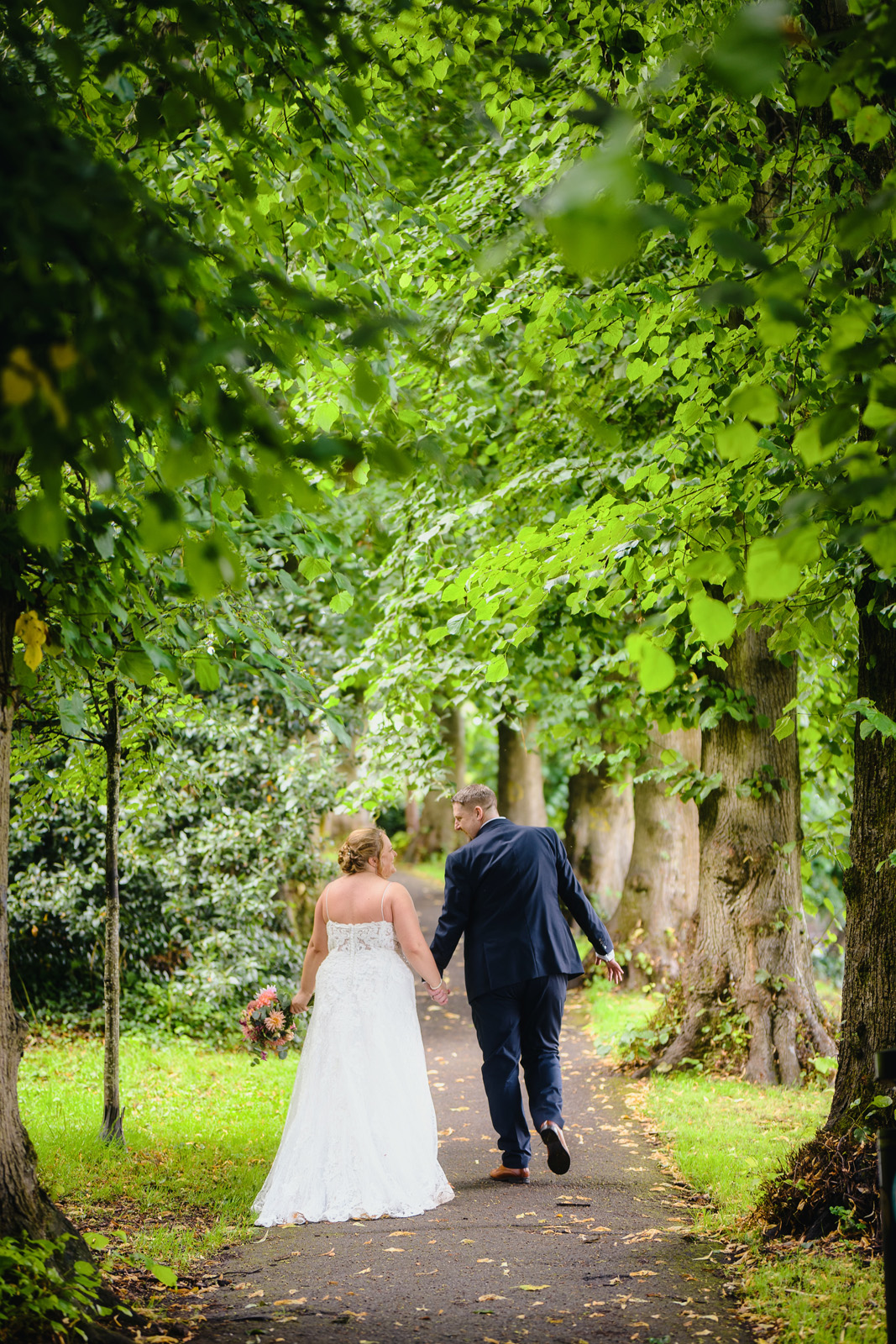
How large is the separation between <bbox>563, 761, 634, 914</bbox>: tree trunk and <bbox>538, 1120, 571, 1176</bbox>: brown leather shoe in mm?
9529

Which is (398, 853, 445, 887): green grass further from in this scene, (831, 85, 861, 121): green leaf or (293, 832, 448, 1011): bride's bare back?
A: (831, 85, 861, 121): green leaf

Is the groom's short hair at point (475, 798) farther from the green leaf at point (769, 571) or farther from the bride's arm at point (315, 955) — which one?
the green leaf at point (769, 571)

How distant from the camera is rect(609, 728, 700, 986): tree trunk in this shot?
1304cm

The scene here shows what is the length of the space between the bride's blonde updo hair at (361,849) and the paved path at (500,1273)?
1.94 metres

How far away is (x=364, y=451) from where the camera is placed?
271 cm

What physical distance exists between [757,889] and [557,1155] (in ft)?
12.3

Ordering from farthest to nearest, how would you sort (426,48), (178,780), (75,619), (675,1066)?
1. (178,780)
2. (675,1066)
3. (426,48)
4. (75,619)

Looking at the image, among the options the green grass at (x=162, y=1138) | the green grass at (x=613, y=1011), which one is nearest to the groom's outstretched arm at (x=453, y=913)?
the green grass at (x=162, y=1138)

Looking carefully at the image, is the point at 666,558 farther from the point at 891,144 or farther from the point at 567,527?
the point at 891,144

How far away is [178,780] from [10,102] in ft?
29.9

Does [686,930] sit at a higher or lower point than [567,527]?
lower

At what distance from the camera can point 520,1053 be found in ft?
21.9

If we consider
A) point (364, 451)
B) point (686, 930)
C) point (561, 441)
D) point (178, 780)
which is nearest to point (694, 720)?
point (561, 441)

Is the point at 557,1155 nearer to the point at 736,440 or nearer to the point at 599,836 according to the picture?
the point at 736,440
